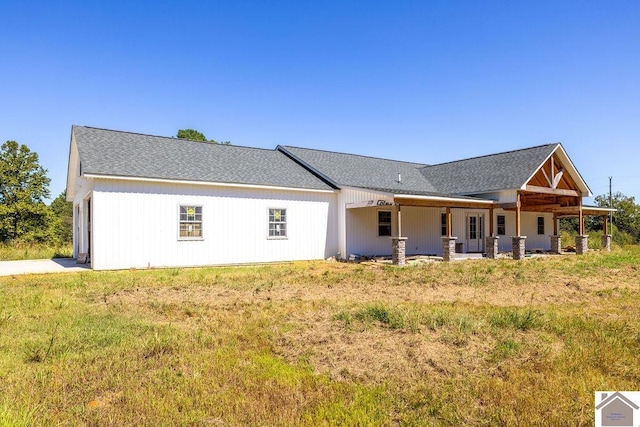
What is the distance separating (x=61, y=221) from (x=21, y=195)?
147 inches

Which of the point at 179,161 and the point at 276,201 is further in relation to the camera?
the point at 276,201

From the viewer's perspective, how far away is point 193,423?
350cm

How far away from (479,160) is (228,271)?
18.9 metres

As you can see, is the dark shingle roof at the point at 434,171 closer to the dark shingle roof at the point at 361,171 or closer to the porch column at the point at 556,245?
the dark shingle roof at the point at 361,171

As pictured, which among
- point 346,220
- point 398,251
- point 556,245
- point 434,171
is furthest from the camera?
point 434,171

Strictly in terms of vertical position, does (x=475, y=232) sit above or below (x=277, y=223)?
below

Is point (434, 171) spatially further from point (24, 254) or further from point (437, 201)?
point (24, 254)

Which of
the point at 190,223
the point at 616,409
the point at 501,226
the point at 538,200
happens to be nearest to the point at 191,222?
the point at 190,223

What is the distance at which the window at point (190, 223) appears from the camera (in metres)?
15.8

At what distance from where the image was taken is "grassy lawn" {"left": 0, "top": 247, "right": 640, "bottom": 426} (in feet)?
12.0

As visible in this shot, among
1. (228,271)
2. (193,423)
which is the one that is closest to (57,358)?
(193,423)

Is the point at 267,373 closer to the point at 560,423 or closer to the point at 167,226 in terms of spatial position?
the point at 560,423

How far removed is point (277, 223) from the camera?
18.0 meters

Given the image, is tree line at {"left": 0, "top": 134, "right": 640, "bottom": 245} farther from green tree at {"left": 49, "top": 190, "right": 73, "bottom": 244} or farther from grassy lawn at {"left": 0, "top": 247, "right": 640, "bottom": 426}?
grassy lawn at {"left": 0, "top": 247, "right": 640, "bottom": 426}
